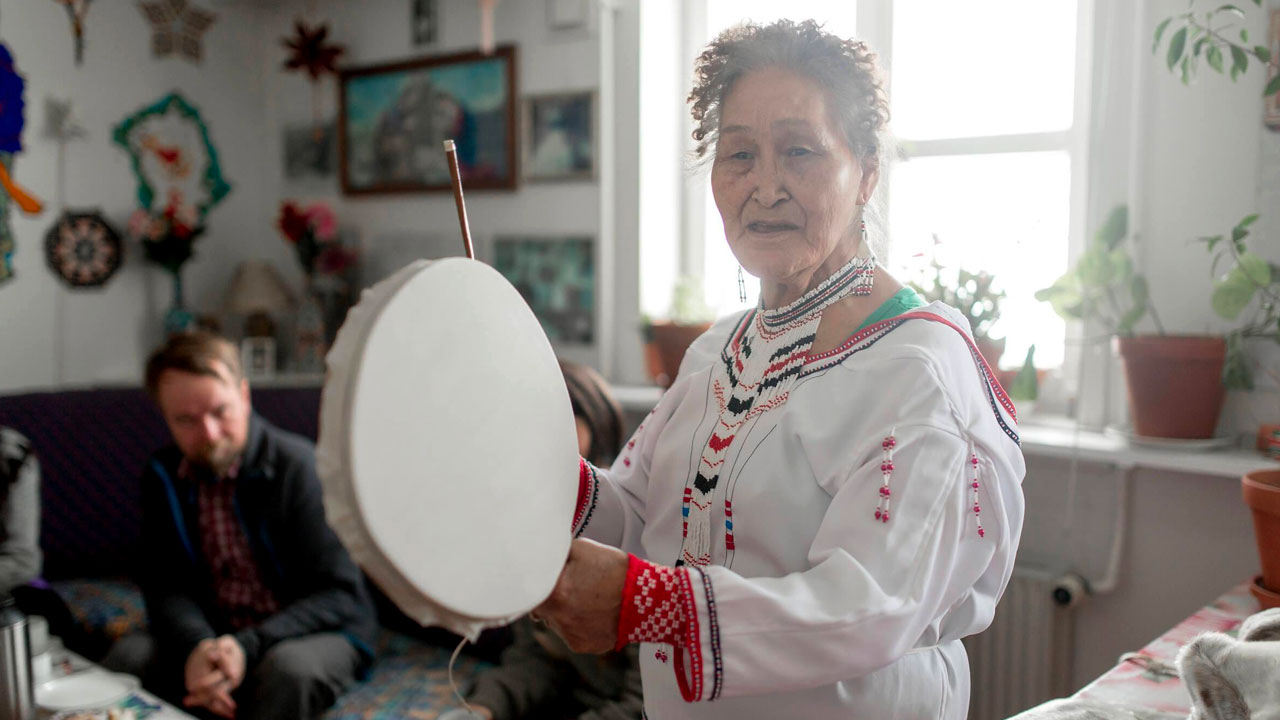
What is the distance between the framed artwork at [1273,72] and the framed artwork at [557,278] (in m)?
1.97

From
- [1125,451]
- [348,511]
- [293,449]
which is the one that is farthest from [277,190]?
[348,511]

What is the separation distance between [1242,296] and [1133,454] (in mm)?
422

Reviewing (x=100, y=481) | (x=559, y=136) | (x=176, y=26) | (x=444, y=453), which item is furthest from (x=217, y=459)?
(x=176, y=26)

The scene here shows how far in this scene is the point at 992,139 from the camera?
8.37ft

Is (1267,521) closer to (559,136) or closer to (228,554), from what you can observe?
(228,554)

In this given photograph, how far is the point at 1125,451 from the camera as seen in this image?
6.64 feet

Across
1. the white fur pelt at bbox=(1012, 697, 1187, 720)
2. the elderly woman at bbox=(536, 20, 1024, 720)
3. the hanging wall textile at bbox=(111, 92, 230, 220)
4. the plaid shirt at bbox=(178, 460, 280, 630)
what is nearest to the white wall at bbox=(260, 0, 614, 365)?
the hanging wall textile at bbox=(111, 92, 230, 220)

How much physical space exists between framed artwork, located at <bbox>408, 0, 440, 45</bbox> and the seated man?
1.77 metres

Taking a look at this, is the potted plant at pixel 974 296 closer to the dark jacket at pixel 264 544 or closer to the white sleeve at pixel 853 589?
the white sleeve at pixel 853 589

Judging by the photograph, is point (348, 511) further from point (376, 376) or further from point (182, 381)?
point (182, 381)

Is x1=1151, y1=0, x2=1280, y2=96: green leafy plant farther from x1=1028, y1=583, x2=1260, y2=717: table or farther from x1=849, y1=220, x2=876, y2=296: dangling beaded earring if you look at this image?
x1=849, y1=220, x2=876, y2=296: dangling beaded earring

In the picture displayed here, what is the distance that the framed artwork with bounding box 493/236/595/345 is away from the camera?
10.7 feet

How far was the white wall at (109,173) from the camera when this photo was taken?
3.40 metres

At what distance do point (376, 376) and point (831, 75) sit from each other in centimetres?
60
